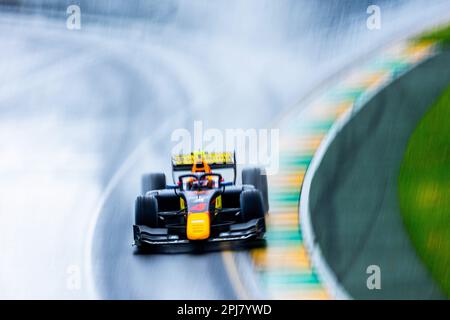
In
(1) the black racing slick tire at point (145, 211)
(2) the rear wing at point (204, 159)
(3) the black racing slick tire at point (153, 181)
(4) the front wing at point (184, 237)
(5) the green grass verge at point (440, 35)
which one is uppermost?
(5) the green grass verge at point (440, 35)

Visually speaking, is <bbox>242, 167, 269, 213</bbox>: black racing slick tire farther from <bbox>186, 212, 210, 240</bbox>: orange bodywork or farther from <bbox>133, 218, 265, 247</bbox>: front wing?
<bbox>186, 212, 210, 240</bbox>: orange bodywork

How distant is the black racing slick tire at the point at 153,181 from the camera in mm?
4508

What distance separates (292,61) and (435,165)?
1.27 meters

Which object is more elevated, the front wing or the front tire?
the front tire

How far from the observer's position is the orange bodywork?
4.23 m

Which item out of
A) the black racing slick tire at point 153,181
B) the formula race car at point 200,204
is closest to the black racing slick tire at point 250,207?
the formula race car at point 200,204

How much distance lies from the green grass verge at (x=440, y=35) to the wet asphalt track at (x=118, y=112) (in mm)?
157

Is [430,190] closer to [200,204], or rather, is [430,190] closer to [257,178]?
[257,178]

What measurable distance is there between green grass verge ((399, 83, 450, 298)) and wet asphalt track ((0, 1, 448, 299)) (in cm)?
77

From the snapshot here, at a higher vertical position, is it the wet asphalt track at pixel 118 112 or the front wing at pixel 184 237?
the wet asphalt track at pixel 118 112

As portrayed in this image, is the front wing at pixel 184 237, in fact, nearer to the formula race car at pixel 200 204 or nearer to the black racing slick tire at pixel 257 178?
the formula race car at pixel 200 204

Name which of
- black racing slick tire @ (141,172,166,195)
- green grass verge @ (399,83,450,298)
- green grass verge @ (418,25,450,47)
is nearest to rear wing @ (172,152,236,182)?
black racing slick tire @ (141,172,166,195)

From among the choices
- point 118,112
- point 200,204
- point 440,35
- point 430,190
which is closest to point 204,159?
point 200,204

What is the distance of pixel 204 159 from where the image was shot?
4.55m
